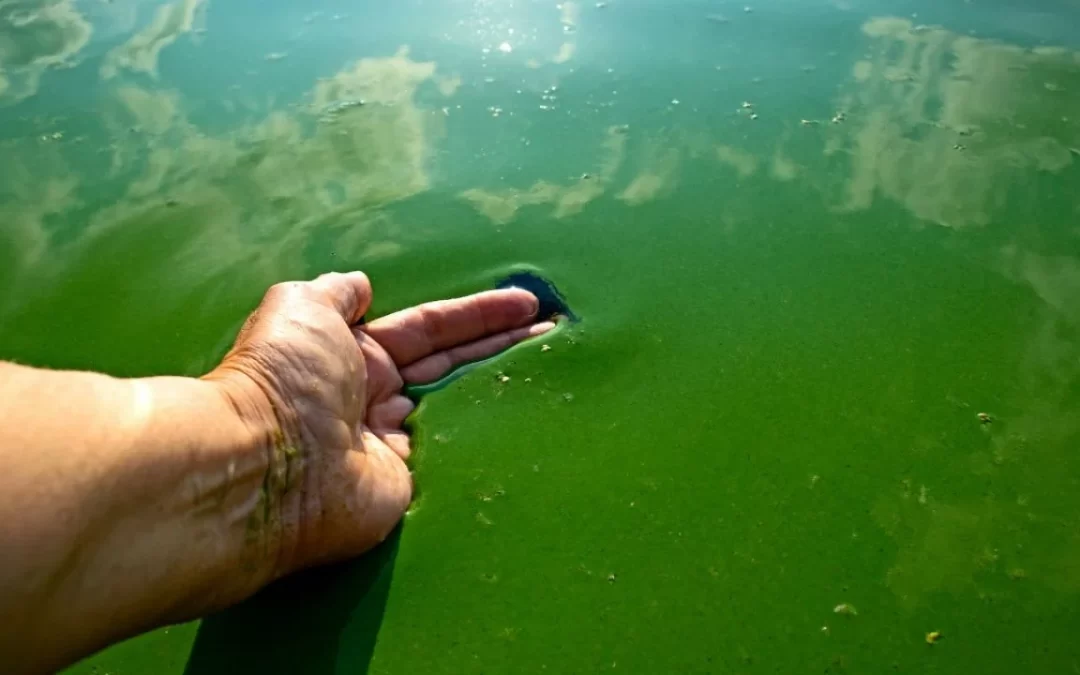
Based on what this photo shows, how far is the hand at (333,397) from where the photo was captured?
139cm

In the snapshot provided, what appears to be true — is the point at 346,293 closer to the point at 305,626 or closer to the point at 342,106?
the point at 305,626

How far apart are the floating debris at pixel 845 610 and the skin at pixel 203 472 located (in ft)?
2.61

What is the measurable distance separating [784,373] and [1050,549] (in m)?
0.59

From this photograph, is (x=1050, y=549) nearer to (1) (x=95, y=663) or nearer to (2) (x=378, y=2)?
(1) (x=95, y=663)

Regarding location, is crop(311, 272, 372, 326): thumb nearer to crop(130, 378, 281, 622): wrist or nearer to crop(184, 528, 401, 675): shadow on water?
crop(130, 378, 281, 622): wrist

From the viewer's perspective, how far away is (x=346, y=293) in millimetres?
1787

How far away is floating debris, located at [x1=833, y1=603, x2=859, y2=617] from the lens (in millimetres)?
1388

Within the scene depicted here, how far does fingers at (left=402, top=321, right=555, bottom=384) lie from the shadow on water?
1.61 feet

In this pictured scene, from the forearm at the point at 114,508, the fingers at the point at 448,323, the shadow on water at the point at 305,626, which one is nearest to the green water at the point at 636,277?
A: the shadow on water at the point at 305,626

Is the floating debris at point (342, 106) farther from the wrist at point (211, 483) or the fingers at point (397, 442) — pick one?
the wrist at point (211, 483)

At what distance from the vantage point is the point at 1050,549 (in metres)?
1.47

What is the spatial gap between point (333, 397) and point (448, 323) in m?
0.44

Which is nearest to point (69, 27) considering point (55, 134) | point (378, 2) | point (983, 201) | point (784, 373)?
point (55, 134)

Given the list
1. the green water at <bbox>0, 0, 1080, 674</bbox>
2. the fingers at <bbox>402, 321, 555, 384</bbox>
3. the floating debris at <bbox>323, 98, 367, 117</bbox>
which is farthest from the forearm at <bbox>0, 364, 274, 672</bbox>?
the floating debris at <bbox>323, 98, 367, 117</bbox>
